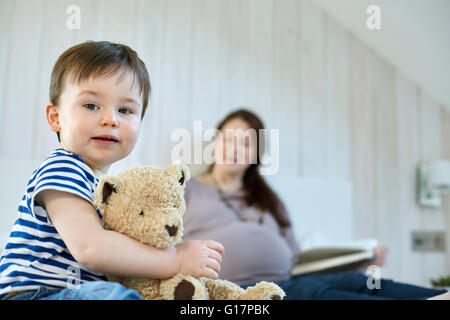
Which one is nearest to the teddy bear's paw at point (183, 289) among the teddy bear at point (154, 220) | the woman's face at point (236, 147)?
the teddy bear at point (154, 220)

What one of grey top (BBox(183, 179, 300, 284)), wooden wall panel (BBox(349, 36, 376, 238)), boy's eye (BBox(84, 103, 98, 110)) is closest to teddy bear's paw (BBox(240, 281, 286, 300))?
boy's eye (BBox(84, 103, 98, 110))

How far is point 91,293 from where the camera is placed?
48cm

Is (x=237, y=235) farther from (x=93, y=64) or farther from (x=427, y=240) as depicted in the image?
(x=427, y=240)

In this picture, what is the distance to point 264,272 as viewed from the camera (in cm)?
128

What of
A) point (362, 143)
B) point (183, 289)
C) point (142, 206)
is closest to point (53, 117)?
point (142, 206)

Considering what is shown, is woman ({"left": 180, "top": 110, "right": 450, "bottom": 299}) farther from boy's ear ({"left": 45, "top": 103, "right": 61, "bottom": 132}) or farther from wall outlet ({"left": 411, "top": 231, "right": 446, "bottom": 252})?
wall outlet ({"left": 411, "top": 231, "right": 446, "bottom": 252})

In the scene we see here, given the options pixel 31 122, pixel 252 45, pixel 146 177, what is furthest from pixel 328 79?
pixel 146 177

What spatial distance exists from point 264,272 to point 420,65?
1552 millimetres

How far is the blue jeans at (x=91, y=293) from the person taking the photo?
47cm

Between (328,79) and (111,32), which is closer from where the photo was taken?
(111,32)

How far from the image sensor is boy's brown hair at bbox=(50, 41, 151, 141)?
56 cm

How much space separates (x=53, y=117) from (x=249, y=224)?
0.87 meters

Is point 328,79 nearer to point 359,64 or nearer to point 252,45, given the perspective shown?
point 359,64

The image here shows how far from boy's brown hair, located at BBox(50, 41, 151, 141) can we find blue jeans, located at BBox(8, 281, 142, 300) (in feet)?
0.86
